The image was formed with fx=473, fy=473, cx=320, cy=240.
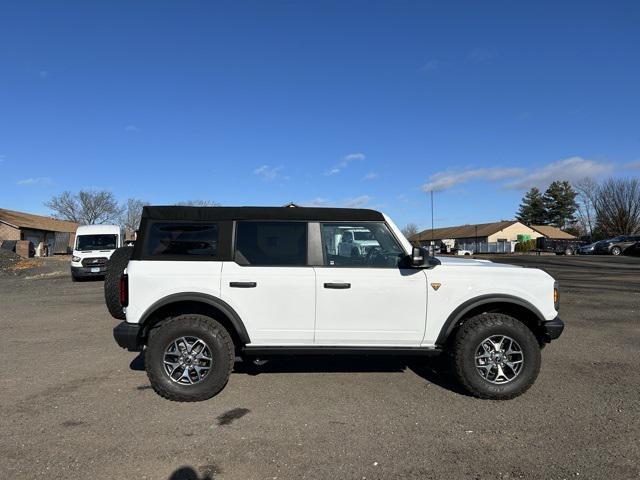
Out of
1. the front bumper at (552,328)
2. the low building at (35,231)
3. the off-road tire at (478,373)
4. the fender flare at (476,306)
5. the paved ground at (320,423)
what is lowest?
the paved ground at (320,423)

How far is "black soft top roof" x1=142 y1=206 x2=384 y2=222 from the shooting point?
494cm

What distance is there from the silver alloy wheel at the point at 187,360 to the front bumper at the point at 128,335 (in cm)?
35

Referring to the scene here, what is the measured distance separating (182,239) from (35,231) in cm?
5640

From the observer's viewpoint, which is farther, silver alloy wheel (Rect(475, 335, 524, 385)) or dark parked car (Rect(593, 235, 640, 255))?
dark parked car (Rect(593, 235, 640, 255))

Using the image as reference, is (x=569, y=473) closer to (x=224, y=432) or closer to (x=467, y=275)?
(x=467, y=275)

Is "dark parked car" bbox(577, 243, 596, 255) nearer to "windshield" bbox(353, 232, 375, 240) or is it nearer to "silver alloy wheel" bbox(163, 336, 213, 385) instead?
"windshield" bbox(353, 232, 375, 240)

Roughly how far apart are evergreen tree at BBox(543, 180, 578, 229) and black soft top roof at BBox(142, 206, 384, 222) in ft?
319

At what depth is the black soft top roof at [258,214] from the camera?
4938 mm

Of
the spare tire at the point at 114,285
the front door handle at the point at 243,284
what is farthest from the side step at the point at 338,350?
the spare tire at the point at 114,285

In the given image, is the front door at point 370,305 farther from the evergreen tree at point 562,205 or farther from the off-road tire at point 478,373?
the evergreen tree at point 562,205

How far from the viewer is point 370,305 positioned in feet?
15.6

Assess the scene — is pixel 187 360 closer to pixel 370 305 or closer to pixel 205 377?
pixel 205 377

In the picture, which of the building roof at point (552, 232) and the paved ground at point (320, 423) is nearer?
the paved ground at point (320, 423)

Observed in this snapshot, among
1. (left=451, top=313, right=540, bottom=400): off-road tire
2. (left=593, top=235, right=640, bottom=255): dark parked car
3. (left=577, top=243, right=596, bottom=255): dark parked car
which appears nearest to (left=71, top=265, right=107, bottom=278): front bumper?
(left=451, top=313, right=540, bottom=400): off-road tire
